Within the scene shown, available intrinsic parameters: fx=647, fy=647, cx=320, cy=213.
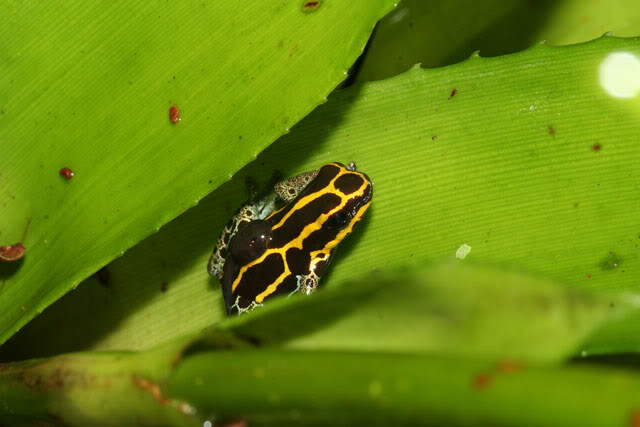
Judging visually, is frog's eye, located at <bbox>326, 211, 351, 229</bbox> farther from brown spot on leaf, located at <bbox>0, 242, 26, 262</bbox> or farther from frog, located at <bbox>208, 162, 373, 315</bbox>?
brown spot on leaf, located at <bbox>0, 242, 26, 262</bbox>

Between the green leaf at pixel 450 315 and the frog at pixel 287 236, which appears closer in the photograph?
the green leaf at pixel 450 315

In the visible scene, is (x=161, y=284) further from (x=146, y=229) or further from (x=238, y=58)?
(x=238, y=58)

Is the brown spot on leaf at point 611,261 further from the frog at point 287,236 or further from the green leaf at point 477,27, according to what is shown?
the green leaf at point 477,27

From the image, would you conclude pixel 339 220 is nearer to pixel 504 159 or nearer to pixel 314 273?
pixel 314 273

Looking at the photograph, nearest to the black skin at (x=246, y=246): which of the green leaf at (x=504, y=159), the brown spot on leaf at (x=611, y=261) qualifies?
the green leaf at (x=504, y=159)

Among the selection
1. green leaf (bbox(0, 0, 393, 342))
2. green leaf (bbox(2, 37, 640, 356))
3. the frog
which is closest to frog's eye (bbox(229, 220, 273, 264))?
the frog
